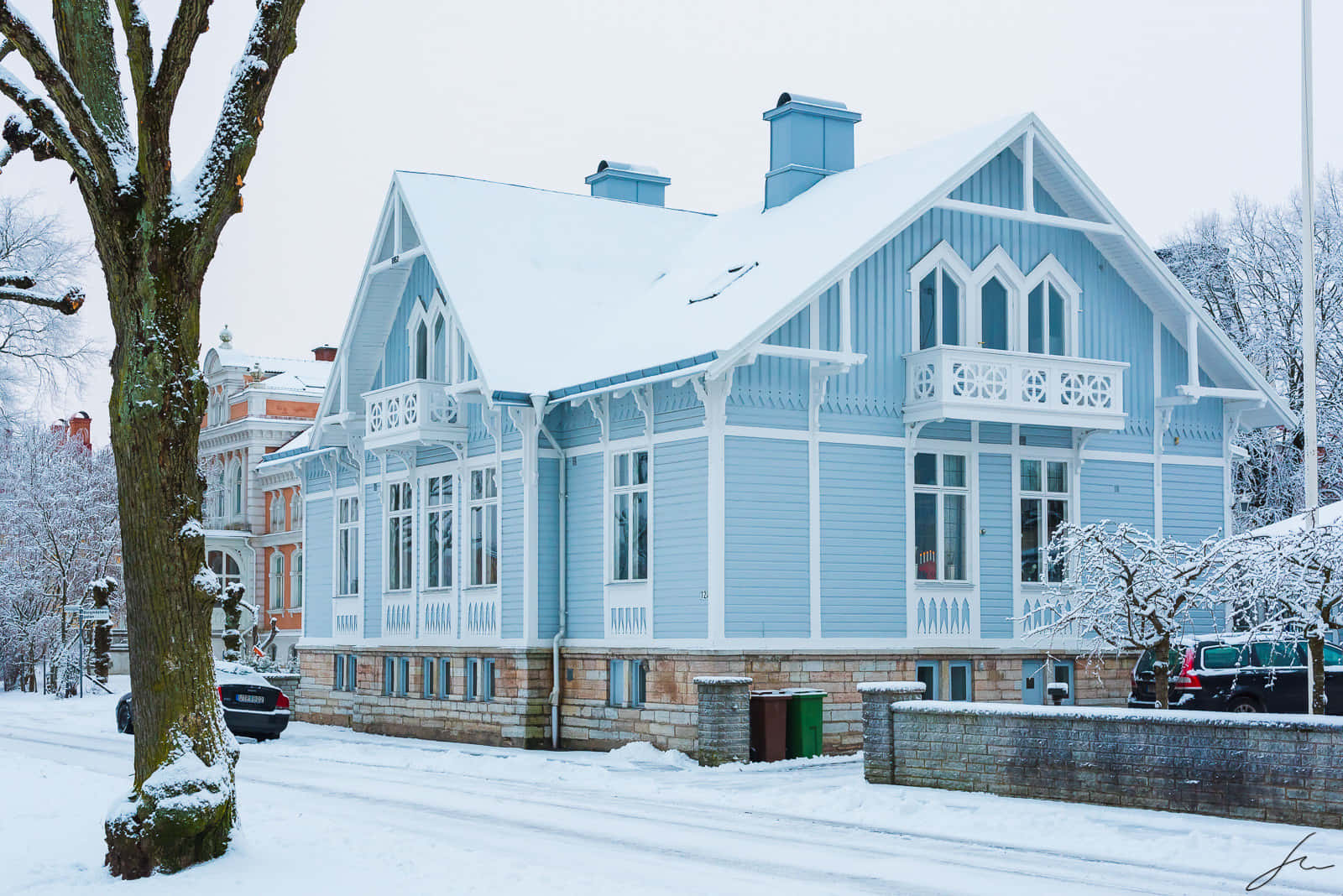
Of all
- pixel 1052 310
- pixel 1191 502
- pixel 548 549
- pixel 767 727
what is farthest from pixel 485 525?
pixel 1191 502

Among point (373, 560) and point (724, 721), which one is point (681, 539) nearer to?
point (724, 721)

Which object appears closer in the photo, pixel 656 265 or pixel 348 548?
pixel 656 265

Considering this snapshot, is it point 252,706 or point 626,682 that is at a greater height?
point 626,682

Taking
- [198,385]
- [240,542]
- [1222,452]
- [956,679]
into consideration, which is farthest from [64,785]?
[240,542]

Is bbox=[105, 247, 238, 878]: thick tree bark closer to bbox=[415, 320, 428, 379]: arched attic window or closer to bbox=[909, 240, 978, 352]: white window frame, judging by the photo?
bbox=[909, 240, 978, 352]: white window frame

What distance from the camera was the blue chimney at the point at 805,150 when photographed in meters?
29.7

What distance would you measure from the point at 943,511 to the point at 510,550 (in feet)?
22.8

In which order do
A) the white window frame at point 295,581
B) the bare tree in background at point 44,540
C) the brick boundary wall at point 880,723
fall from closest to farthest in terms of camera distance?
the brick boundary wall at point 880,723
the bare tree in background at point 44,540
the white window frame at point 295,581

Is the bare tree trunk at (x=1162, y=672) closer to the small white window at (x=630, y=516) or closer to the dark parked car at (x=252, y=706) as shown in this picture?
the small white window at (x=630, y=516)

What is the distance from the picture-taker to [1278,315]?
4234 centimetres

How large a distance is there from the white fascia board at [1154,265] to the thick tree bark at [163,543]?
1623cm

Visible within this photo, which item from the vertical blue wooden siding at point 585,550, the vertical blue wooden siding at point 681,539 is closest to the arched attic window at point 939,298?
the vertical blue wooden siding at point 681,539

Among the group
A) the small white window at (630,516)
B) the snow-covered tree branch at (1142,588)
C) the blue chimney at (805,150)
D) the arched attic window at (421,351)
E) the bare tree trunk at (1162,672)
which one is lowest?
the bare tree trunk at (1162,672)

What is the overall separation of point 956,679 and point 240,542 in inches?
1685
